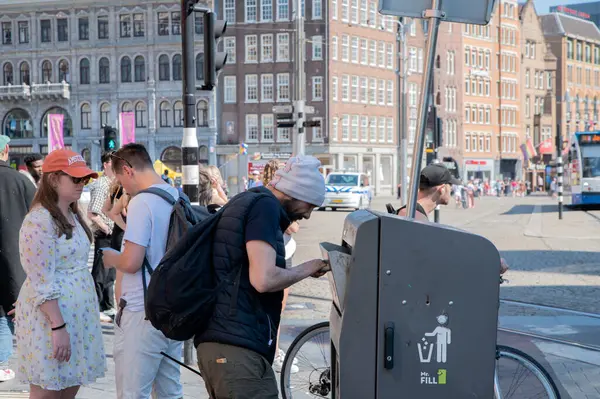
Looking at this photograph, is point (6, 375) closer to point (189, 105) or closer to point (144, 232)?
point (189, 105)

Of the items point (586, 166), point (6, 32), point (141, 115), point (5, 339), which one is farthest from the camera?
point (6, 32)

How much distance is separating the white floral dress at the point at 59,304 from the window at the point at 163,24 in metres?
72.0

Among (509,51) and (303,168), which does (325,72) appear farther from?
(303,168)

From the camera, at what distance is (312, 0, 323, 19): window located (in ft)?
243

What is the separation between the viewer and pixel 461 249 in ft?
12.2

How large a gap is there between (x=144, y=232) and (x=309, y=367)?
137cm

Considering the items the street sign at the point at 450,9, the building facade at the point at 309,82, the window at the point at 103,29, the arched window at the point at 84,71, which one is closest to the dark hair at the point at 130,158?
the street sign at the point at 450,9

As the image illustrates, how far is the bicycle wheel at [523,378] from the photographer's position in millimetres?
4902

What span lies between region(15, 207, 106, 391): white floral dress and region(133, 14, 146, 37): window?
7296 centimetres

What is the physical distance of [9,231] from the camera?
6602 millimetres

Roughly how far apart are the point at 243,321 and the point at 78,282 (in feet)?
4.55

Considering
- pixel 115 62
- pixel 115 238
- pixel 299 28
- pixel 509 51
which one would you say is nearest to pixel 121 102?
pixel 115 62

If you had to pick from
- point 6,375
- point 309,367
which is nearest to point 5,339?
point 6,375

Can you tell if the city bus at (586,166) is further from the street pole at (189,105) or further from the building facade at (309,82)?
the street pole at (189,105)
